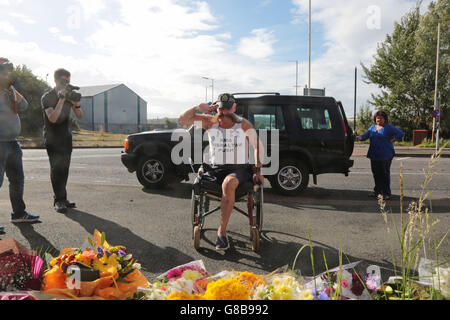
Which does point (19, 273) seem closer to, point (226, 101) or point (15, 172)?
point (226, 101)

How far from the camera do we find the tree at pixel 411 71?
28.7m

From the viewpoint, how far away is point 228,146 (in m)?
4.52

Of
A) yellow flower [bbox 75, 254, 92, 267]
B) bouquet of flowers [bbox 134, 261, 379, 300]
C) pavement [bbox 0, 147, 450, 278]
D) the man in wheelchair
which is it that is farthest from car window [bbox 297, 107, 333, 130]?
yellow flower [bbox 75, 254, 92, 267]

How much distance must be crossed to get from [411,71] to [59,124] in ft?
106

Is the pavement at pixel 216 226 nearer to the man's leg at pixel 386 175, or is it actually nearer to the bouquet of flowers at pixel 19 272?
the man's leg at pixel 386 175

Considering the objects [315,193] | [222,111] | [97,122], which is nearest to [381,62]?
[315,193]

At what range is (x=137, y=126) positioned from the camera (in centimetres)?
5681

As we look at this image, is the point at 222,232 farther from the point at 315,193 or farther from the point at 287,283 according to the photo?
the point at 315,193

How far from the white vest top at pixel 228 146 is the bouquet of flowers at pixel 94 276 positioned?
10.3 feet

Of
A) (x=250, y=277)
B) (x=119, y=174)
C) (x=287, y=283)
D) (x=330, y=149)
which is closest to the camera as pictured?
(x=287, y=283)

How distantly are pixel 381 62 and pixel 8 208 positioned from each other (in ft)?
107

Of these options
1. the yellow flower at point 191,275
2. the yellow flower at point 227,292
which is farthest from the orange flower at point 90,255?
the yellow flower at point 227,292

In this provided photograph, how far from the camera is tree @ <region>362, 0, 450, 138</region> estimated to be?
94.3ft

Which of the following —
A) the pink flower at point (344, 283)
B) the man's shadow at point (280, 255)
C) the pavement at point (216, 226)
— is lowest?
the man's shadow at point (280, 255)
